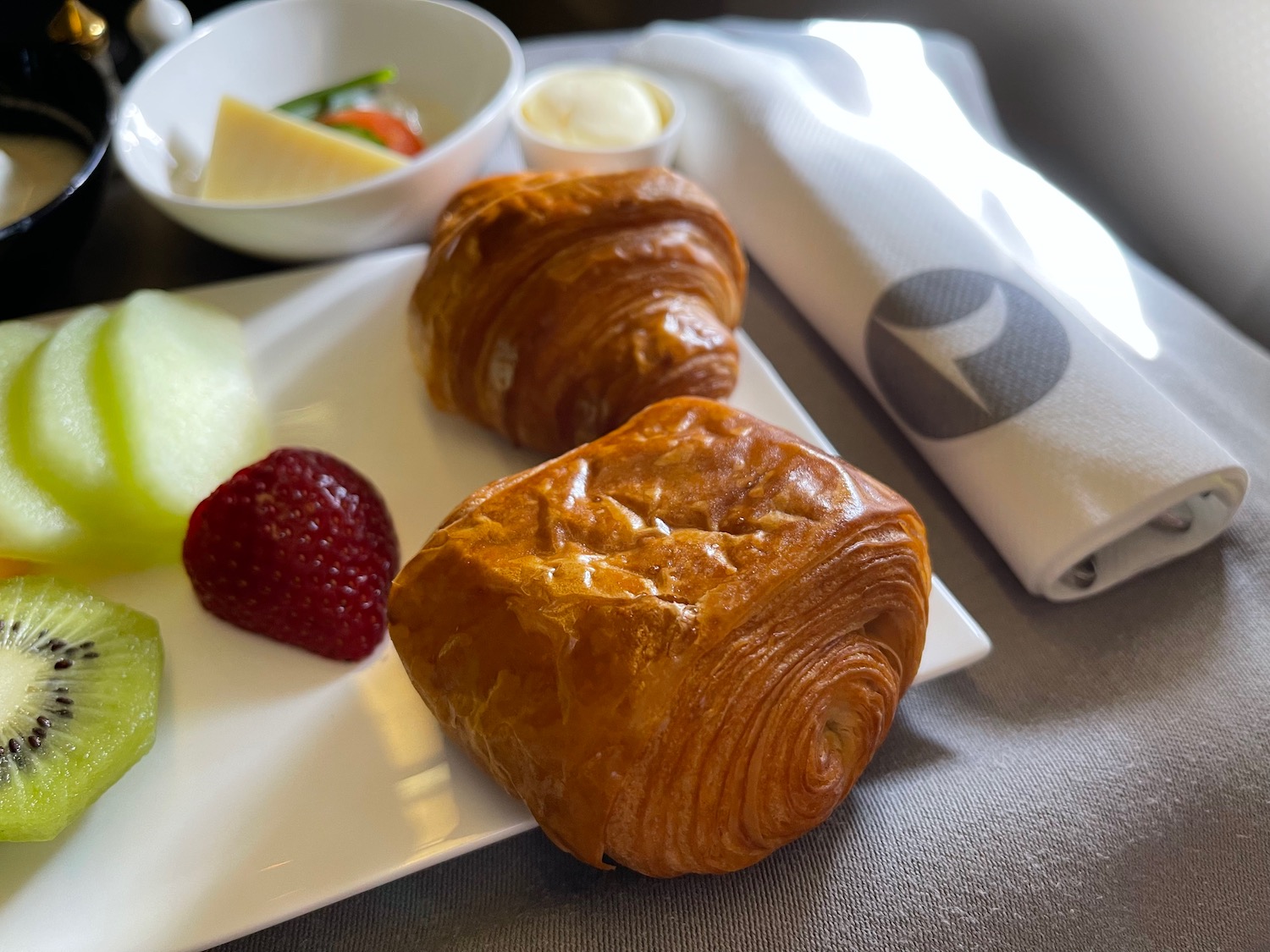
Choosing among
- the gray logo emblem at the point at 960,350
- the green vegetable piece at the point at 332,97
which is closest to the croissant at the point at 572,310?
the gray logo emblem at the point at 960,350

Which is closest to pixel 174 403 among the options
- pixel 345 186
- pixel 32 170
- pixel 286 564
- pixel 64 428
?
pixel 64 428

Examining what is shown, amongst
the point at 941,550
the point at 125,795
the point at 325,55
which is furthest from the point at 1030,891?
the point at 325,55

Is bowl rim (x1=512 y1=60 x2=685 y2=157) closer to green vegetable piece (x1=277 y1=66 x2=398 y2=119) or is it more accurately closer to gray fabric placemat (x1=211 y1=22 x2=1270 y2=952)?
green vegetable piece (x1=277 y1=66 x2=398 y2=119)

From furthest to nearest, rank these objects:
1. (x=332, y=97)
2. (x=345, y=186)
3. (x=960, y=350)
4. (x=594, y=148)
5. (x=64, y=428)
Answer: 1. (x=332, y=97)
2. (x=594, y=148)
3. (x=345, y=186)
4. (x=960, y=350)
5. (x=64, y=428)

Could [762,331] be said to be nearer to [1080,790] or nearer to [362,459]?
[362,459]

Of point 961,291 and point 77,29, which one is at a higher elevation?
point 77,29

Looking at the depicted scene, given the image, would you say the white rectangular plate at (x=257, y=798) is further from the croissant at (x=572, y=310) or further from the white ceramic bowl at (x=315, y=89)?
the white ceramic bowl at (x=315, y=89)

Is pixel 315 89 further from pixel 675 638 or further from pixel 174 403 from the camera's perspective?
pixel 675 638
